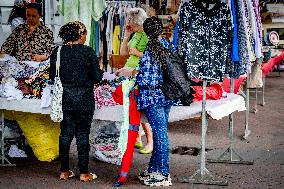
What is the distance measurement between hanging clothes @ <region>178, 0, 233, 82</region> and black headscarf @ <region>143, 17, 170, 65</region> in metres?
0.23

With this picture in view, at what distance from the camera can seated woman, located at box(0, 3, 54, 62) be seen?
25.2 feet

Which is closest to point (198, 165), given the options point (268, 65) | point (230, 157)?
point (230, 157)

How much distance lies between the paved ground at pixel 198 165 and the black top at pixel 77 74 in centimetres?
93

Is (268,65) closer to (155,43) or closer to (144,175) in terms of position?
(144,175)

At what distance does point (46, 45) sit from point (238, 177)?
312cm

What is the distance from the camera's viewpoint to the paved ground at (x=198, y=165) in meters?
6.43

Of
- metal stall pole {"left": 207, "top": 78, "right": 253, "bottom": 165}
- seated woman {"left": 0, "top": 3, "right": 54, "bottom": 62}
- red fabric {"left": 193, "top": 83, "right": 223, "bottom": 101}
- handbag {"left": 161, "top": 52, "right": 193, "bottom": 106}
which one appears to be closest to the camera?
handbag {"left": 161, "top": 52, "right": 193, "bottom": 106}

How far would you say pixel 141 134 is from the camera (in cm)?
876

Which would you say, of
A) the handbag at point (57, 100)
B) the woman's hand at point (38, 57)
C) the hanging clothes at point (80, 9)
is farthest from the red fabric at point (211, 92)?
the hanging clothes at point (80, 9)

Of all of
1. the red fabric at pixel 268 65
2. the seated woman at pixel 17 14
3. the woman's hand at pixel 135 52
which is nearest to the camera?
the woman's hand at pixel 135 52

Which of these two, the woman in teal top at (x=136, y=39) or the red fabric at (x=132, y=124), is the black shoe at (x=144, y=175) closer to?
the red fabric at (x=132, y=124)

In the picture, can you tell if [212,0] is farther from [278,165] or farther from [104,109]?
[278,165]

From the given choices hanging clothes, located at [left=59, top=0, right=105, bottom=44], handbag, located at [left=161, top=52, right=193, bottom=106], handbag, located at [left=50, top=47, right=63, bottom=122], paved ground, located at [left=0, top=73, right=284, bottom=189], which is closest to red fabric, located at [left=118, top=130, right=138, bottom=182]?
paved ground, located at [left=0, top=73, right=284, bottom=189]

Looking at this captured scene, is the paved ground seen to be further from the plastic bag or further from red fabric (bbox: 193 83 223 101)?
red fabric (bbox: 193 83 223 101)
